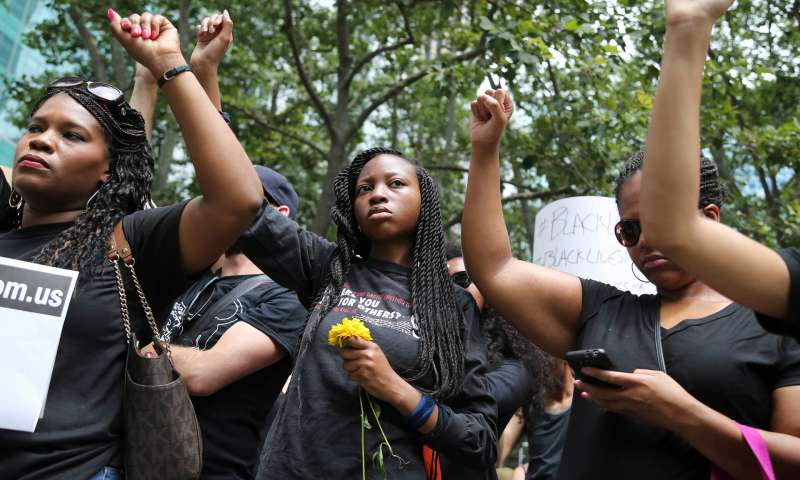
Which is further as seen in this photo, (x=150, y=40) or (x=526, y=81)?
(x=526, y=81)

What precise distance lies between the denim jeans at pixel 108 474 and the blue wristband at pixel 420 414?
87cm

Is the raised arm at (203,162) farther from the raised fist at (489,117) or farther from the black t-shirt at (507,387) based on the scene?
the black t-shirt at (507,387)

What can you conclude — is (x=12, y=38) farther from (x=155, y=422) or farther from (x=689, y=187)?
(x=689, y=187)

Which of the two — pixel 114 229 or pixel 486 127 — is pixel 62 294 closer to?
pixel 114 229

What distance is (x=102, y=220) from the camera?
2.33 metres

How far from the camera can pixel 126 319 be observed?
222 centimetres

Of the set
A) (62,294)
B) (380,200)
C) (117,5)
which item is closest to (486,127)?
(380,200)

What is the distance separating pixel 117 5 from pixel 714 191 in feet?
29.2

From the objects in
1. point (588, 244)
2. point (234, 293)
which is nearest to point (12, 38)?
point (588, 244)

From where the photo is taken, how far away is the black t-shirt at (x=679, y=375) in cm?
214

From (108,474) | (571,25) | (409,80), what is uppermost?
(571,25)

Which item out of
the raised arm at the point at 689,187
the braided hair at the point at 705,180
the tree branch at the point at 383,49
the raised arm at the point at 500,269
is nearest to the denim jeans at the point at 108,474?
the raised arm at the point at 500,269

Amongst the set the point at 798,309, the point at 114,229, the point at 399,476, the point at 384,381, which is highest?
the point at 798,309

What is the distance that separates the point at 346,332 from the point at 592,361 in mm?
774
